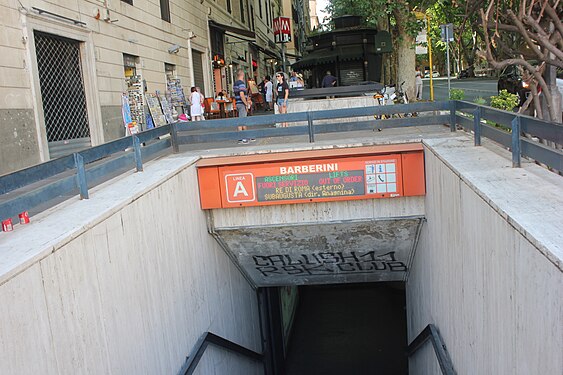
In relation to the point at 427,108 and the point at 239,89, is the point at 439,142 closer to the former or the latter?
the point at 427,108

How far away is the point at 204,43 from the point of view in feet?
78.0

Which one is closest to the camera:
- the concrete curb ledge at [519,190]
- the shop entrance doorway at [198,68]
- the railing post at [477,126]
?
the concrete curb ledge at [519,190]

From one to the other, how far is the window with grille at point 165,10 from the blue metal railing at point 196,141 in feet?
34.9

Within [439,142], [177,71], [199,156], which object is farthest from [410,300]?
[177,71]

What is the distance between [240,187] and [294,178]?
2.85ft

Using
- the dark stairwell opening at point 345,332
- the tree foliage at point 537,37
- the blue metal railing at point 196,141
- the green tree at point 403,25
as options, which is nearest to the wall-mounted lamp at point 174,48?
the green tree at point 403,25

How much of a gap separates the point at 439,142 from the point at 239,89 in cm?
572

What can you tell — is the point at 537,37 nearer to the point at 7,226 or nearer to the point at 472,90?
the point at 7,226

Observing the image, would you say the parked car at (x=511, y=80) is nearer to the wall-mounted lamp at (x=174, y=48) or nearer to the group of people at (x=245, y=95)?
the group of people at (x=245, y=95)

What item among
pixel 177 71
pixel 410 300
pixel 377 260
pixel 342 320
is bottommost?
pixel 342 320

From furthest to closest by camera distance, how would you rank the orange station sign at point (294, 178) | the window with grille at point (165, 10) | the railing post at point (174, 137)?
the window with grille at point (165, 10) → the railing post at point (174, 137) → the orange station sign at point (294, 178)

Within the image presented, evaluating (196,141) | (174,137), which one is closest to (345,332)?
(196,141)

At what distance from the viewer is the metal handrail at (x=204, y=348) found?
6.70 meters

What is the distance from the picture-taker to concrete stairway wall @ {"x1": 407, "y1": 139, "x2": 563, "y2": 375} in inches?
131
